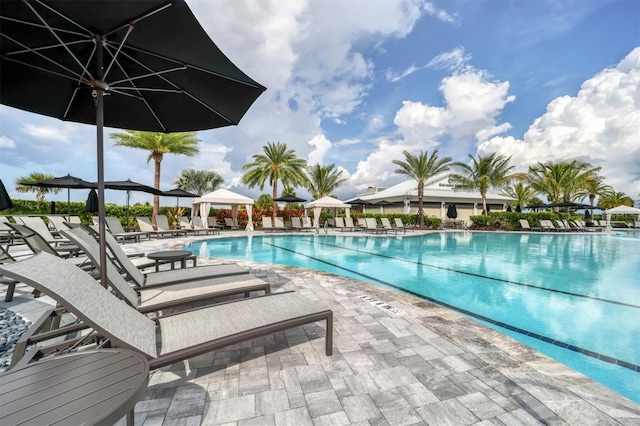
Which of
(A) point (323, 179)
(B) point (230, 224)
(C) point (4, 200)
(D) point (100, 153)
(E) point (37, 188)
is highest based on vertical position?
(A) point (323, 179)

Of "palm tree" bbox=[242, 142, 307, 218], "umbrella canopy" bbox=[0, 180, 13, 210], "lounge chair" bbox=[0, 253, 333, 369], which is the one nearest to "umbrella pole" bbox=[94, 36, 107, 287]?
"lounge chair" bbox=[0, 253, 333, 369]

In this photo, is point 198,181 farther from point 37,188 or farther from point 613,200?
point 613,200

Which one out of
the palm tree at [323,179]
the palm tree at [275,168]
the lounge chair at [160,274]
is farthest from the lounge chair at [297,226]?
the lounge chair at [160,274]

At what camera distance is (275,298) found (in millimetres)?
2809

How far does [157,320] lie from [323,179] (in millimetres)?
28995

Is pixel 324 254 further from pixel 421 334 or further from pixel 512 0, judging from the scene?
pixel 512 0

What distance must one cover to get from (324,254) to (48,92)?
8574 mm

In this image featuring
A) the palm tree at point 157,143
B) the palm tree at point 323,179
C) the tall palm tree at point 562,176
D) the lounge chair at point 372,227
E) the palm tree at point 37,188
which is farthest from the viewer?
the palm tree at point 323,179

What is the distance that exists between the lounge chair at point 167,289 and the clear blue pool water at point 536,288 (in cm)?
358

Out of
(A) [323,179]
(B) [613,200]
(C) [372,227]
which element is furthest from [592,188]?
(C) [372,227]

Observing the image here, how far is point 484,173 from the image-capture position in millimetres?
25828

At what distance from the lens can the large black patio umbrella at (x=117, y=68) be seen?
2139mm

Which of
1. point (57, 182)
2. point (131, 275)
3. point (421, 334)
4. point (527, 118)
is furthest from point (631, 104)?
point (57, 182)

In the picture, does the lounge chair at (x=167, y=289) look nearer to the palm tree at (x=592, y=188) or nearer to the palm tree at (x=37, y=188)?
the palm tree at (x=37, y=188)
